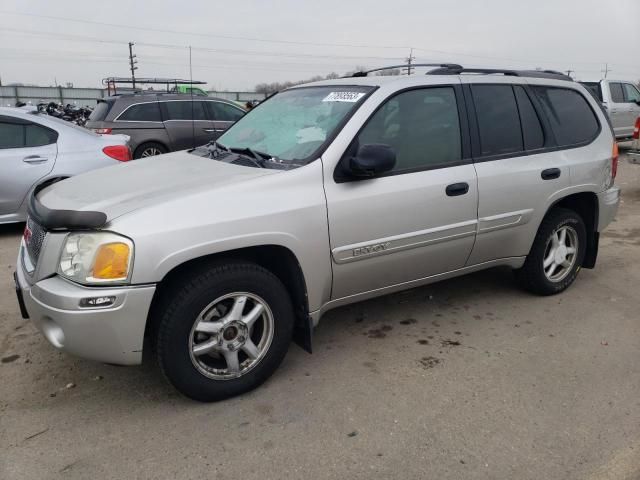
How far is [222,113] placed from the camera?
11.3m

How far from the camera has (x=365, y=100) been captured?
3266mm

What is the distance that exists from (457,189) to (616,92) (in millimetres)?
13124

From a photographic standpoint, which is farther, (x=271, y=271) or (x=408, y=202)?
(x=408, y=202)

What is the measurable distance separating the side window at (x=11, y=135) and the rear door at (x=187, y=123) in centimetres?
459

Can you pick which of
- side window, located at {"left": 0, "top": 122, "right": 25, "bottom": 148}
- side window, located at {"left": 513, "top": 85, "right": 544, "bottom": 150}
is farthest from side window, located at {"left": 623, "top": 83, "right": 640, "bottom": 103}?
side window, located at {"left": 0, "top": 122, "right": 25, "bottom": 148}

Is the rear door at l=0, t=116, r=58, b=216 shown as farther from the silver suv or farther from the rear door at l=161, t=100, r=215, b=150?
the rear door at l=161, t=100, r=215, b=150

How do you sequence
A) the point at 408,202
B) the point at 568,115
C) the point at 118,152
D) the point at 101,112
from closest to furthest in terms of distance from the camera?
1. the point at 408,202
2. the point at 568,115
3. the point at 118,152
4. the point at 101,112

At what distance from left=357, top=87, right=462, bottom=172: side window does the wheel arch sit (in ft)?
2.73

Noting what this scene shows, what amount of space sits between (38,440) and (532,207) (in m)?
3.42

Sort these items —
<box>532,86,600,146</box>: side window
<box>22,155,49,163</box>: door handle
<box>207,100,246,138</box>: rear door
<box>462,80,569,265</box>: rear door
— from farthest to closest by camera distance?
<box>207,100,246,138</box>: rear door → <box>22,155,49,163</box>: door handle → <box>532,86,600,146</box>: side window → <box>462,80,569,265</box>: rear door

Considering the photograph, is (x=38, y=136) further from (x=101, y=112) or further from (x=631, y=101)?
(x=631, y=101)

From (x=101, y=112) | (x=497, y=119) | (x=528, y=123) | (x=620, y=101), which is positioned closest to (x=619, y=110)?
(x=620, y=101)

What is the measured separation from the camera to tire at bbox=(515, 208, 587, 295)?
4.17 m

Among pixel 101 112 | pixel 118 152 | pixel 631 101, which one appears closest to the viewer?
pixel 118 152
